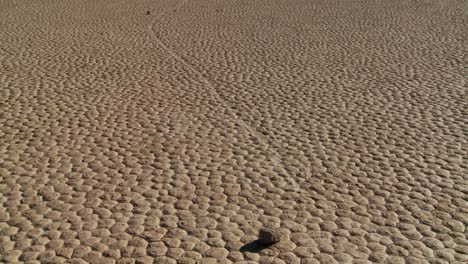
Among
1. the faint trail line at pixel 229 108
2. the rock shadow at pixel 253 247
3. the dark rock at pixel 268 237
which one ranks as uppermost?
the faint trail line at pixel 229 108

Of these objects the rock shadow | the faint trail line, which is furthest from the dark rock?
the faint trail line

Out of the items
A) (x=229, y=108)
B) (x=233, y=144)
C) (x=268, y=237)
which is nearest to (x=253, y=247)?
(x=268, y=237)

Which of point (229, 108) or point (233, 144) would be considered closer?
point (233, 144)

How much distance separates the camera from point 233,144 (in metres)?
4.18

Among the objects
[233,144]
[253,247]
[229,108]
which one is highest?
[229,108]

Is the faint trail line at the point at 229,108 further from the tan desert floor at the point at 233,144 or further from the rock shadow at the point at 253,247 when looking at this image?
the rock shadow at the point at 253,247

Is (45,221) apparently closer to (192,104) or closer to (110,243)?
(110,243)

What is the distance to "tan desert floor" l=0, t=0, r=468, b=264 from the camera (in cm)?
296

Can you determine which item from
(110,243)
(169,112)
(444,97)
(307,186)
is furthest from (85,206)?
(444,97)

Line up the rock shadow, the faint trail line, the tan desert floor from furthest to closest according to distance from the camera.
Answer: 1. the faint trail line
2. the tan desert floor
3. the rock shadow

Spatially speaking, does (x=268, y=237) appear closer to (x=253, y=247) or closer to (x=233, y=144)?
(x=253, y=247)

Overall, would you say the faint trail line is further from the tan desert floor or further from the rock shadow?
the rock shadow

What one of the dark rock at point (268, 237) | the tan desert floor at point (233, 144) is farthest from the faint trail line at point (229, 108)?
the dark rock at point (268, 237)

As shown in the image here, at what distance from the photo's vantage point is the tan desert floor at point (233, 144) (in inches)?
116
